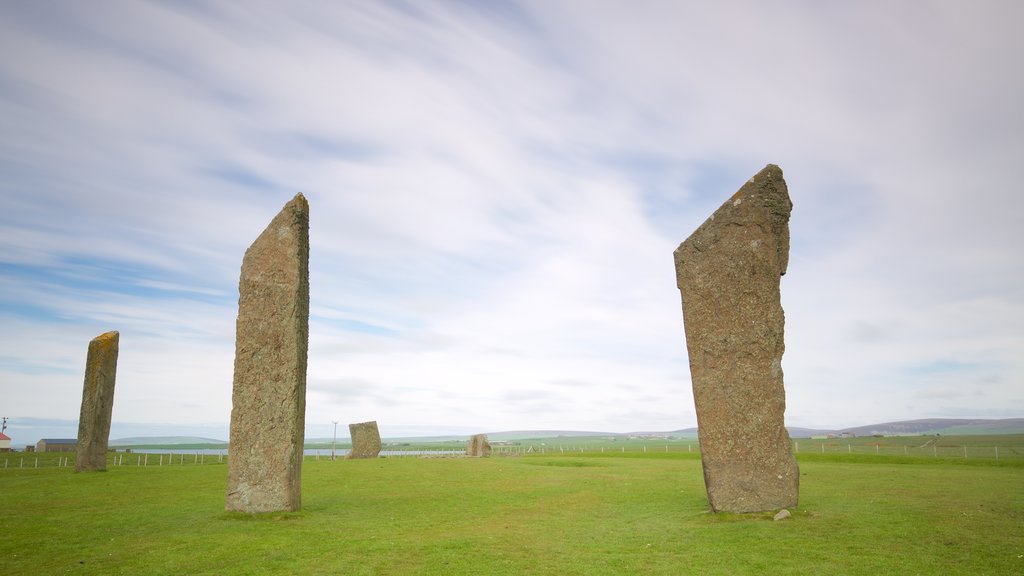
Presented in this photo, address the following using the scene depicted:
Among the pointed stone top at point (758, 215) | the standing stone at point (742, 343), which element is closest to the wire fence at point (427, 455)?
the standing stone at point (742, 343)

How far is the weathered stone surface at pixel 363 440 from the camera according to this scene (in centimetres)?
3778

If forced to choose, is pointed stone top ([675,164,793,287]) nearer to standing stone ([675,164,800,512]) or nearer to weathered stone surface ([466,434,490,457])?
standing stone ([675,164,800,512])

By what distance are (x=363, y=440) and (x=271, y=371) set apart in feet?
86.3

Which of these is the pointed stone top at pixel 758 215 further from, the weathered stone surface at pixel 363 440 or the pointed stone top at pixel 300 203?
the weathered stone surface at pixel 363 440

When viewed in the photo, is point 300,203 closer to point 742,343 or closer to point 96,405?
point 742,343

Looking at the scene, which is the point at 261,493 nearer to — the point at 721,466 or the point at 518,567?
the point at 518,567

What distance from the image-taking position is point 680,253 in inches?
506

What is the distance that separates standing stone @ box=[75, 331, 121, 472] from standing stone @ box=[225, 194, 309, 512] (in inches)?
575

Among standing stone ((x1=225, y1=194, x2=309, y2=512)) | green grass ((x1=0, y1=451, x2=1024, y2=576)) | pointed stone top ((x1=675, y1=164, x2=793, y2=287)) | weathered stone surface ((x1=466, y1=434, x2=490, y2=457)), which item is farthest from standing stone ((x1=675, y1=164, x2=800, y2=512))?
weathered stone surface ((x1=466, y1=434, x2=490, y2=457))

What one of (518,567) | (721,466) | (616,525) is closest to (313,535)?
(518,567)

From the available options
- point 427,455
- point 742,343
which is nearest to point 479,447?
point 427,455

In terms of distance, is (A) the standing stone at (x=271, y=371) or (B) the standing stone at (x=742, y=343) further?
(A) the standing stone at (x=271, y=371)

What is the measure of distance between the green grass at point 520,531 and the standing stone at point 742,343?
2.73 ft

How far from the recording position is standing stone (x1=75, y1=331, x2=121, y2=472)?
23641 millimetres
